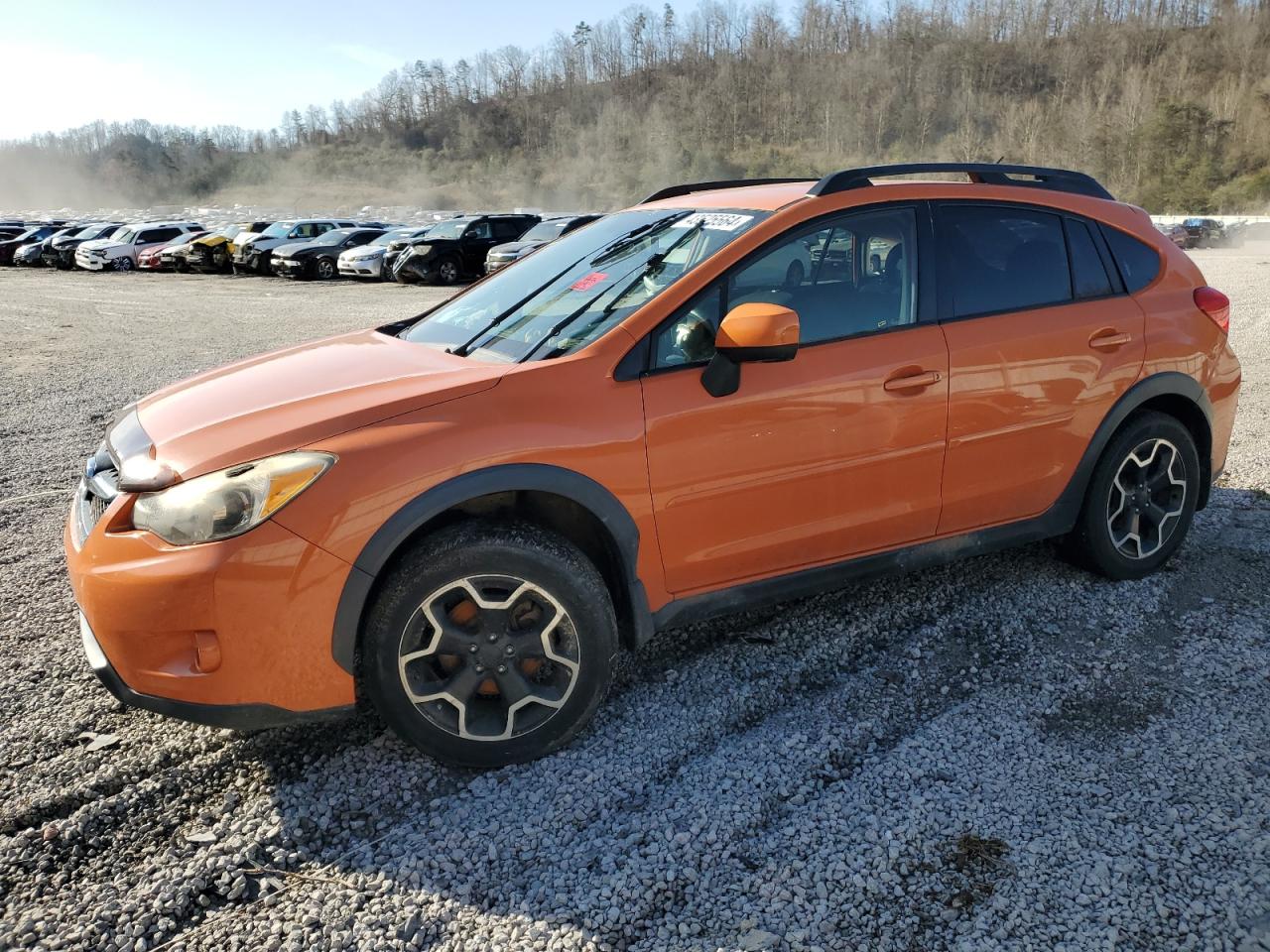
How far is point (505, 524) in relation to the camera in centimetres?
298

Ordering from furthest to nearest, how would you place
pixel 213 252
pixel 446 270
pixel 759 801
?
pixel 213 252 → pixel 446 270 → pixel 759 801

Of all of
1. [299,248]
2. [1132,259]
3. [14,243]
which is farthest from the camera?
[14,243]

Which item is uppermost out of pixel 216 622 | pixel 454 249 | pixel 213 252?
pixel 216 622

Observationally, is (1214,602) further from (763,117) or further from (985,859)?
(763,117)

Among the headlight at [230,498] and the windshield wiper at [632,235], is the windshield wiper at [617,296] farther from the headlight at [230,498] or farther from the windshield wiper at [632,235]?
the headlight at [230,498]

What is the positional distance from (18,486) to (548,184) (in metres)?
90.9

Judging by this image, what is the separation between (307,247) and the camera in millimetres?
26672

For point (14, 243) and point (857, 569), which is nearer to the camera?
A: point (857, 569)

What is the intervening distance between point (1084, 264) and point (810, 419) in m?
1.64

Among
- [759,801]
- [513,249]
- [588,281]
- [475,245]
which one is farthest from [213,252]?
[759,801]

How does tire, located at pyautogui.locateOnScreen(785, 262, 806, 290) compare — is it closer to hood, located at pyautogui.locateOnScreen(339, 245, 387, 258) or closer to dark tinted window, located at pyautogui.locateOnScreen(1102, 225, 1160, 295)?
dark tinted window, located at pyautogui.locateOnScreen(1102, 225, 1160, 295)

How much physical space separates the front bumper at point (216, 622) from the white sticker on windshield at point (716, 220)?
5.98ft

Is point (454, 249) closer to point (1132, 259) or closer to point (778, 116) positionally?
point (1132, 259)

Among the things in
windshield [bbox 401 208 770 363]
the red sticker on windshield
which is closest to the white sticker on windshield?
windshield [bbox 401 208 770 363]
